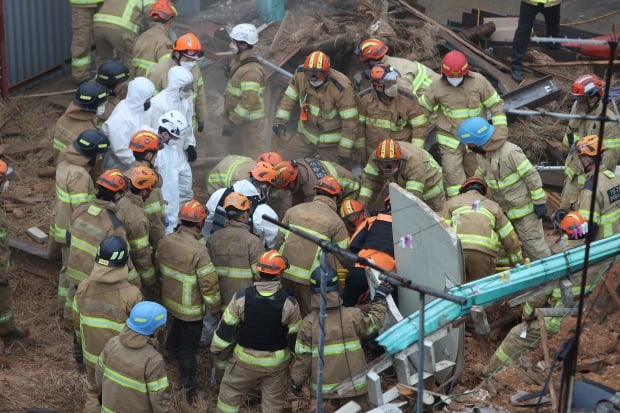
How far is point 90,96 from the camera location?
36.4ft

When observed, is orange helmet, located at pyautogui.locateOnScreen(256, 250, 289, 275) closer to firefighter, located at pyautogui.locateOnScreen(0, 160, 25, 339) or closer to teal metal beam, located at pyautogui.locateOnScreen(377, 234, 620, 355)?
teal metal beam, located at pyautogui.locateOnScreen(377, 234, 620, 355)

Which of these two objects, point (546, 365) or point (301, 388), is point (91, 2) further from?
point (546, 365)

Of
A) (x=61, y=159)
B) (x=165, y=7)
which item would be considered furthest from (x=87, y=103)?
(x=165, y=7)

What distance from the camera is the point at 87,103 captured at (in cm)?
1118

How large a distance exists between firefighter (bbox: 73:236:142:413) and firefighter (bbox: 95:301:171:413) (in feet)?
1.73

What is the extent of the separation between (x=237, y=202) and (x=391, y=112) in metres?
2.81

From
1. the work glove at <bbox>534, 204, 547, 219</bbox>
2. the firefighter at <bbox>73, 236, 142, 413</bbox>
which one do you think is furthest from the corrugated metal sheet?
the work glove at <bbox>534, 204, 547, 219</bbox>

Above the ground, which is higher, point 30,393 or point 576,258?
point 576,258

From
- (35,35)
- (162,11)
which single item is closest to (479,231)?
(162,11)

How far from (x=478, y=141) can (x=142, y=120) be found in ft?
11.7

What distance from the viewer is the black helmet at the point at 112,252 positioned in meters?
9.05

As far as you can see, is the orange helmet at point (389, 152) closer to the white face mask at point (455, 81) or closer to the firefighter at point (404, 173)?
the firefighter at point (404, 173)

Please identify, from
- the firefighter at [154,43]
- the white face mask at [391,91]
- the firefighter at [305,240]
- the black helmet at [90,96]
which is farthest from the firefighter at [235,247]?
the firefighter at [154,43]

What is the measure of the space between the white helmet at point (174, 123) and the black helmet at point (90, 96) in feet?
2.15
